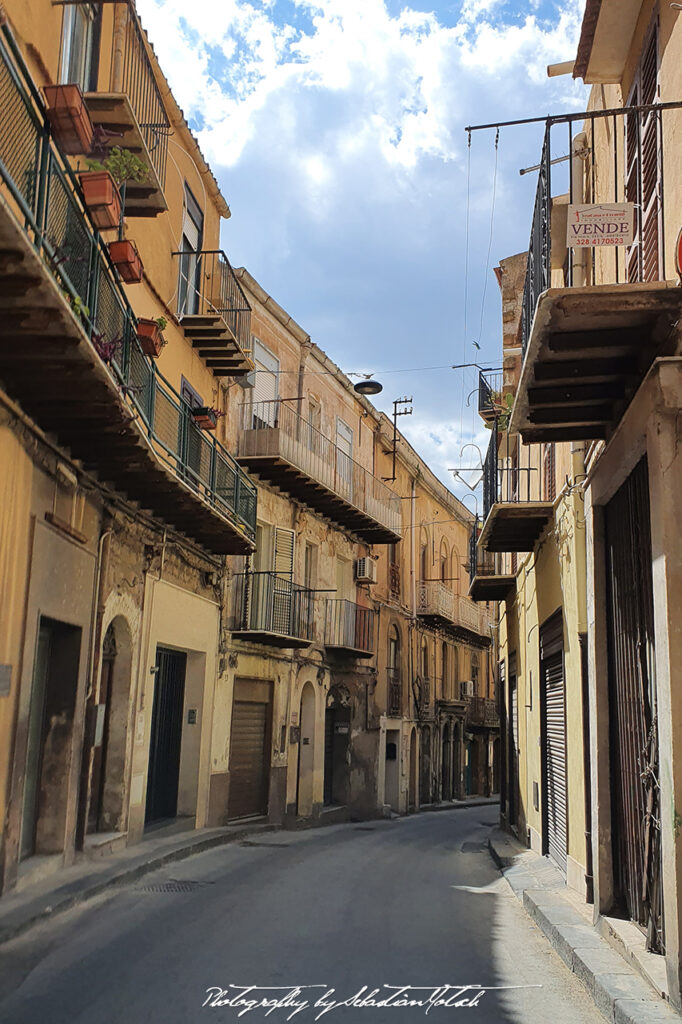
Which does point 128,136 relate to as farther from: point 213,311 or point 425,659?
point 425,659

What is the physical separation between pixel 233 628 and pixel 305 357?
7.61 meters

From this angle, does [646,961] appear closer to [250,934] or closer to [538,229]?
[250,934]

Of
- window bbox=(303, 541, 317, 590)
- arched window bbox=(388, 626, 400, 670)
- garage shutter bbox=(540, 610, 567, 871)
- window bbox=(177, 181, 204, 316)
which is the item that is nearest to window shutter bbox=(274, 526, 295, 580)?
window bbox=(303, 541, 317, 590)

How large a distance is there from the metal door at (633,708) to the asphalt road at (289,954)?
2.88 feet

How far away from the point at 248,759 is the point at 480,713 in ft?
73.0

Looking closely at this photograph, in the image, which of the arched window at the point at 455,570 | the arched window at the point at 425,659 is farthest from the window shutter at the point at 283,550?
the arched window at the point at 455,570

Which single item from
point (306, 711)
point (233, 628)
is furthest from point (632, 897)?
point (306, 711)

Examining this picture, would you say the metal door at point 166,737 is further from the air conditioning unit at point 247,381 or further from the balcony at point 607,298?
the balcony at point 607,298

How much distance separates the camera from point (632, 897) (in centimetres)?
769

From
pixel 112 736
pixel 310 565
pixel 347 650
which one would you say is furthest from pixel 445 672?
pixel 112 736

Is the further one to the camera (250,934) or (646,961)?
(250,934)

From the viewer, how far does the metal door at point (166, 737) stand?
15.6 m

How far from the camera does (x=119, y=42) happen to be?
1195cm

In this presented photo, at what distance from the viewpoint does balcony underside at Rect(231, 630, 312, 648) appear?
740 inches
